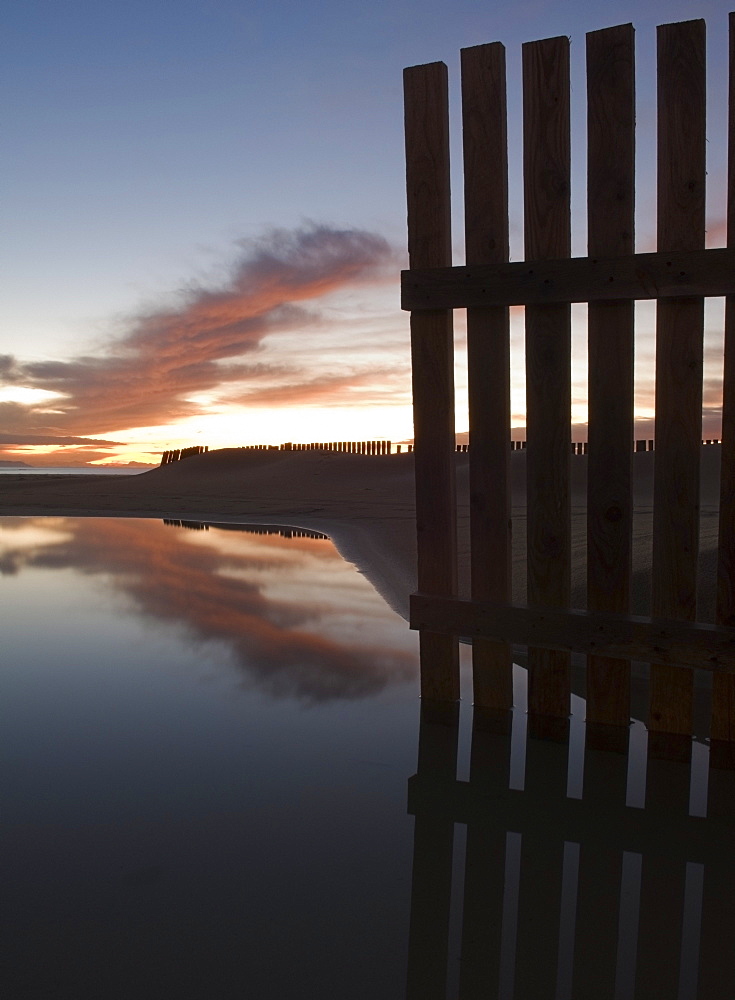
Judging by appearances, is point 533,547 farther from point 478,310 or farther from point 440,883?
point 440,883

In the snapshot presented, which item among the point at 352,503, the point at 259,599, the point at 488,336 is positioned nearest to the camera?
the point at 488,336

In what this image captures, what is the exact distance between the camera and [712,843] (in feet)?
8.38

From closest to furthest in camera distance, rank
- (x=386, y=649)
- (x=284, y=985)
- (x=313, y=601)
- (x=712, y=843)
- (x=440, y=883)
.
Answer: (x=284, y=985) → (x=440, y=883) → (x=712, y=843) → (x=386, y=649) → (x=313, y=601)

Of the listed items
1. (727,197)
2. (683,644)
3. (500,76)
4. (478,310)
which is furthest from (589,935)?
(500,76)

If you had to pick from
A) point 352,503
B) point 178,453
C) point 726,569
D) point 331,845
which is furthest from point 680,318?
point 178,453

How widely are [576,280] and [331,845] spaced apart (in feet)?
8.54

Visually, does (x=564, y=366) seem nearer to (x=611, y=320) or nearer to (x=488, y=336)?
(x=611, y=320)

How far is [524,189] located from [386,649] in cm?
313

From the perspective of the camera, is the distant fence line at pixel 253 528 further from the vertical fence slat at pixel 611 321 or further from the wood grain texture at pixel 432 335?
the vertical fence slat at pixel 611 321

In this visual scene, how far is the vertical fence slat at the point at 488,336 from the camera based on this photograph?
354 centimetres

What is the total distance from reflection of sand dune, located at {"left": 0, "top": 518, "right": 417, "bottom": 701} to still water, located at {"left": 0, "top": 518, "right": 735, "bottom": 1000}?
0.07 metres

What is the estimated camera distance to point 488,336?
11.8ft

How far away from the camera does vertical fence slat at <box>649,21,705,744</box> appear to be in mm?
3182

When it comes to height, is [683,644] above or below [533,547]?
below
